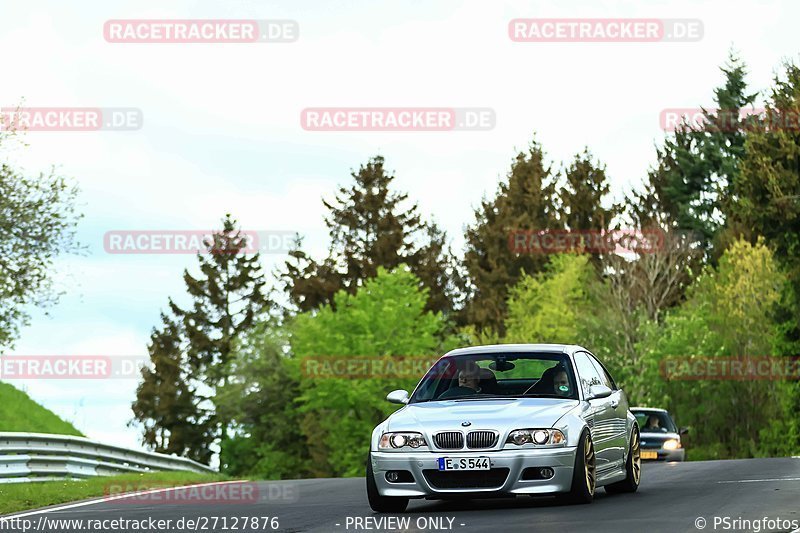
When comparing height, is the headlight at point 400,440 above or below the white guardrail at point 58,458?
above

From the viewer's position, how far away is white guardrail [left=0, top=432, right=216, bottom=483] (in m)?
21.0

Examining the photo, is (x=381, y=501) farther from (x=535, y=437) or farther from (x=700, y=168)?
(x=700, y=168)

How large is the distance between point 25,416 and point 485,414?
98.9ft

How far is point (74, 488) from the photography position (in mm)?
19875

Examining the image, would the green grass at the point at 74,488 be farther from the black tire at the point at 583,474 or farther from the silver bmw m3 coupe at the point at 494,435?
the black tire at the point at 583,474

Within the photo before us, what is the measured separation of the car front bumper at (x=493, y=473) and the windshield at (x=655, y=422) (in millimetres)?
18453

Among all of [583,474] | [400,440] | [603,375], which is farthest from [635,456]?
[400,440]

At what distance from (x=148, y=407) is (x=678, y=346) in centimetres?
4127

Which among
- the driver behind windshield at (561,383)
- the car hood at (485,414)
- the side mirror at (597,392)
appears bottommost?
the car hood at (485,414)

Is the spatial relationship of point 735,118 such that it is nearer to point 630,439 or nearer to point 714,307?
point 714,307

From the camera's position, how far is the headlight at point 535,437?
41.1 ft

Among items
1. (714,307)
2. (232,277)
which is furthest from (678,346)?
(232,277)

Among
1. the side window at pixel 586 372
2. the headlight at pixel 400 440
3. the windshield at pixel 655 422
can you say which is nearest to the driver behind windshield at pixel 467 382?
the side window at pixel 586 372

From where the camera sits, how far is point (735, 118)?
8344cm
